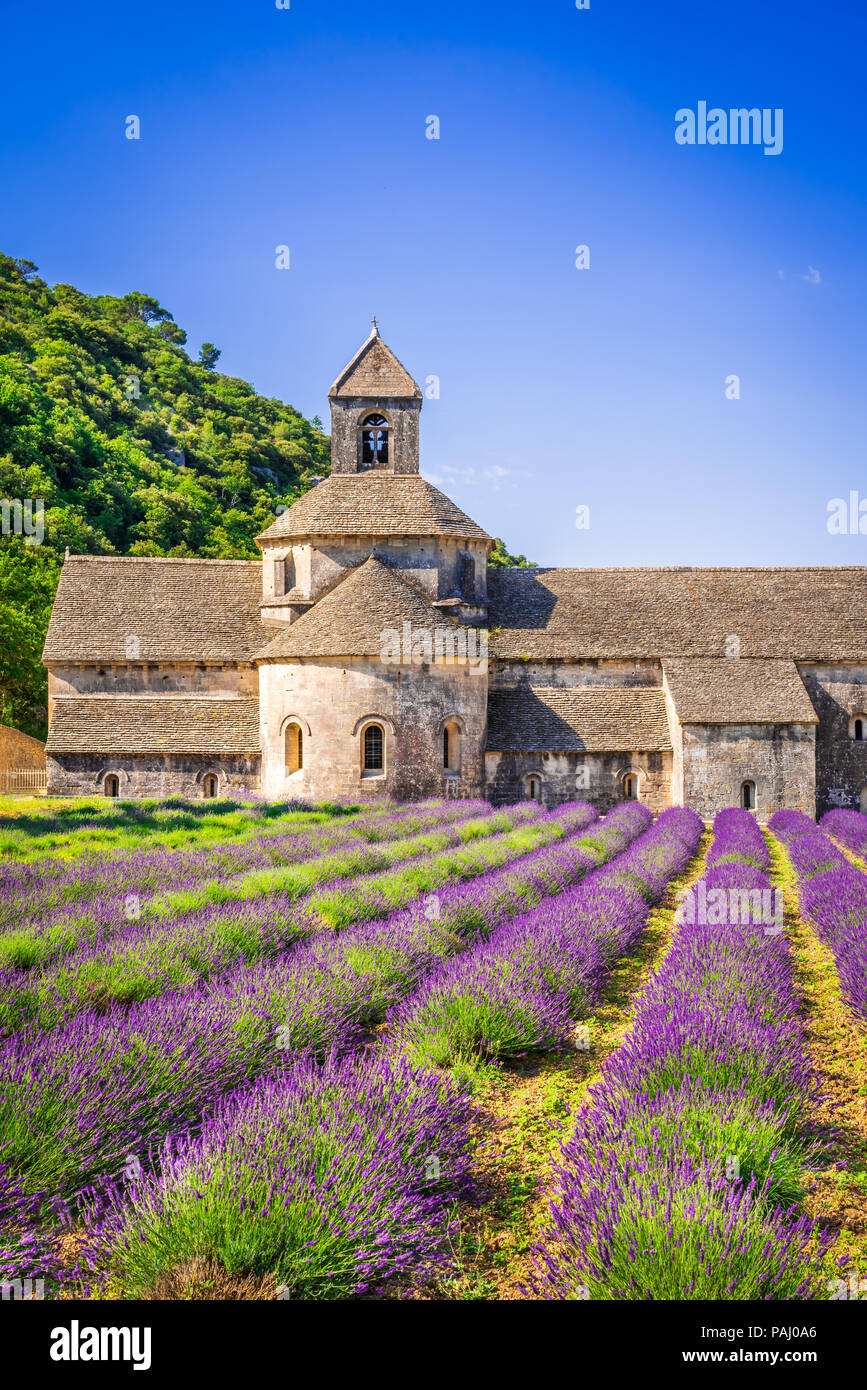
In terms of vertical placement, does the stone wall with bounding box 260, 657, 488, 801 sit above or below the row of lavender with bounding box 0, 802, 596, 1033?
above

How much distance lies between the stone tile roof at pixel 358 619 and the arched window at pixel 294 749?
2.15 metres

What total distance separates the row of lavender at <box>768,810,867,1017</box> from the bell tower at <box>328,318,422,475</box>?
18.3m

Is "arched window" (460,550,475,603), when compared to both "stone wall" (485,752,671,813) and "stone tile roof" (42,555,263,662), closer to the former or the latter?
"stone wall" (485,752,671,813)

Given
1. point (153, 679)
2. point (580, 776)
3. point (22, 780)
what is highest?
point (153, 679)

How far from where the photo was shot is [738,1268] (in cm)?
312

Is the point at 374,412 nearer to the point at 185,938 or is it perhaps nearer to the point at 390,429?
the point at 390,429

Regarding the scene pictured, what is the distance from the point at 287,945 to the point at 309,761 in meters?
15.9

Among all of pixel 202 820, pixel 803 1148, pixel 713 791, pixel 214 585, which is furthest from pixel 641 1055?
pixel 214 585

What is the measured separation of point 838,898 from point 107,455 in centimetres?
6361

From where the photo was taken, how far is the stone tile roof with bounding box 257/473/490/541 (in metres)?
27.8

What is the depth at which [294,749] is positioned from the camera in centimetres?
2495

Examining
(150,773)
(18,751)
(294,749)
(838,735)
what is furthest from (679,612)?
(18,751)

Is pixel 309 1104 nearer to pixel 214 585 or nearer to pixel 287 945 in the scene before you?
pixel 287 945

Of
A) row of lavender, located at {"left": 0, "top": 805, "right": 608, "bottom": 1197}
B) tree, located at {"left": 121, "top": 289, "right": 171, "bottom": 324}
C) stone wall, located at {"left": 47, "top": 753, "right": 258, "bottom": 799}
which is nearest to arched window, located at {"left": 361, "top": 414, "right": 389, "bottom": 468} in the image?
stone wall, located at {"left": 47, "top": 753, "right": 258, "bottom": 799}
